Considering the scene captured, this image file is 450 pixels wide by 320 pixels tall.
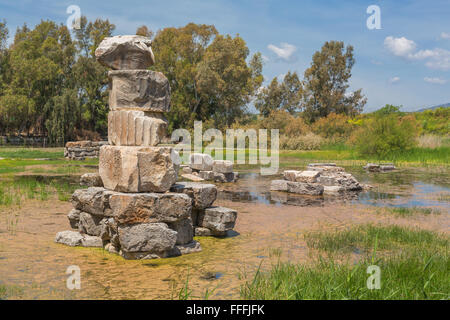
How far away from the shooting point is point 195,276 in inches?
199

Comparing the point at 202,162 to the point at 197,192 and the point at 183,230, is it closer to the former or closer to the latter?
the point at 197,192

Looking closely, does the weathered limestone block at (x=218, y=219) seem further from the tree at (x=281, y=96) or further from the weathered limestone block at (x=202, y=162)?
the tree at (x=281, y=96)

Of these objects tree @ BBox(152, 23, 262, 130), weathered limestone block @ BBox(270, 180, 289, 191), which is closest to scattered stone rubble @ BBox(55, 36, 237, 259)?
weathered limestone block @ BBox(270, 180, 289, 191)

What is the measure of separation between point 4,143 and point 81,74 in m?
9.45

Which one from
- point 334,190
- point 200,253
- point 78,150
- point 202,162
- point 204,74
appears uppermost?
point 204,74

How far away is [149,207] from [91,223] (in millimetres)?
1380

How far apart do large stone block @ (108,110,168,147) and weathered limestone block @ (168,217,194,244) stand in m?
1.33

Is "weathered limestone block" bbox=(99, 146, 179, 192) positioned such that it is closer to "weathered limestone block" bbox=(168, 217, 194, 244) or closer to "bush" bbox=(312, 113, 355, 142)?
"weathered limestone block" bbox=(168, 217, 194, 244)

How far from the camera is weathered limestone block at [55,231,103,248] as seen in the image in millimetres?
6445

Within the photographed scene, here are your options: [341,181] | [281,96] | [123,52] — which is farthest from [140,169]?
[281,96]

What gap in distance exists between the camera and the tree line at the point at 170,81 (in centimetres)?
3441

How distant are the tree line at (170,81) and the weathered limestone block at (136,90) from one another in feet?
93.0

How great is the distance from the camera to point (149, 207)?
5.91 metres
